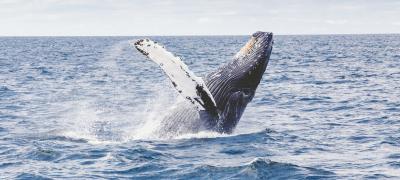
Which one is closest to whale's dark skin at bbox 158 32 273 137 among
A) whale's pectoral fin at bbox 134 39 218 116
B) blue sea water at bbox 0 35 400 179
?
blue sea water at bbox 0 35 400 179

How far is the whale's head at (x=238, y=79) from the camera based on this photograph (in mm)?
11422

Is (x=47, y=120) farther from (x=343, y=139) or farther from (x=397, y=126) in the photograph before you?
(x=397, y=126)

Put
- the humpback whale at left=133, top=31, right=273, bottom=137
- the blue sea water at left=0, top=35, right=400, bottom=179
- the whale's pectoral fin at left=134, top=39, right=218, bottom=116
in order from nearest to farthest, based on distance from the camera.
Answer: the whale's pectoral fin at left=134, top=39, right=218, bottom=116, the blue sea water at left=0, top=35, right=400, bottom=179, the humpback whale at left=133, top=31, right=273, bottom=137

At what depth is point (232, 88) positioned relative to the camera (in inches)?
453

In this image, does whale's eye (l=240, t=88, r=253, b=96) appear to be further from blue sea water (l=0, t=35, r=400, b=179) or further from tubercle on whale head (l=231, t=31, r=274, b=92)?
blue sea water (l=0, t=35, r=400, b=179)

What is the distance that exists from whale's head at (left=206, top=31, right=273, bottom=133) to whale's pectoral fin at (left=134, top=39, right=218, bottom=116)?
116cm

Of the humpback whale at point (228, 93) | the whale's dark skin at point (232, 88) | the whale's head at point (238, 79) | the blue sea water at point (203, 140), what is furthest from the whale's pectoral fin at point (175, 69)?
the blue sea water at point (203, 140)

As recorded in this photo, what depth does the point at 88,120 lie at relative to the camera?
56.2ft

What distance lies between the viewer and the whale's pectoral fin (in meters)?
9.83

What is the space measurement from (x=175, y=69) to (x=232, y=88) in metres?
1.91

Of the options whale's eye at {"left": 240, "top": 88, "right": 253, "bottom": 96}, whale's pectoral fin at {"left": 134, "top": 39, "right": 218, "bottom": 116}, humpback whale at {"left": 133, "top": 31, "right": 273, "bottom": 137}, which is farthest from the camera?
whale's eye at {"left": 240, "top": 88, "right": 253, "bottom": 96}

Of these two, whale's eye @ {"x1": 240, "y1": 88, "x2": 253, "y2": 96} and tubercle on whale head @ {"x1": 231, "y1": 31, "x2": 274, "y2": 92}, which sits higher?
tubercle on whale head @ {"x1": 231, "y1": 31, "x2": 274, "y2": 92}

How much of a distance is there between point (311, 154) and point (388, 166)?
1.56 meters

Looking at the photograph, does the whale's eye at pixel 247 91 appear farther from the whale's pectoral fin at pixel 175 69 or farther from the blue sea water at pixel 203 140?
the whale's pectoral fin at pixel 175 69
